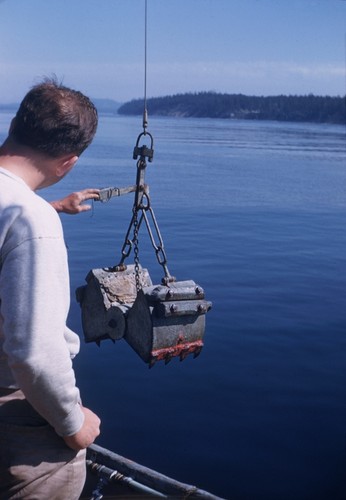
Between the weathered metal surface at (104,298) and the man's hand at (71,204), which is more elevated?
the man's hand at (71,204)

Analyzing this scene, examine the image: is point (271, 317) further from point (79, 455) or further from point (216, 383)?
point (79, 455)

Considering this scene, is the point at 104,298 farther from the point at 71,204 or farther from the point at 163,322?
the point at 71,204

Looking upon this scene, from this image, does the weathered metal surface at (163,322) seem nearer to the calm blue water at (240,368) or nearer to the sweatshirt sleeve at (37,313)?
the sweatshirt sleeve at (37,313)

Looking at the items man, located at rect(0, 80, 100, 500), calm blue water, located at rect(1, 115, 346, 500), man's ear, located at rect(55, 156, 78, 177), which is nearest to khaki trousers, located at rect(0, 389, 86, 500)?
man, located at rect(0, 80, 100, 500)

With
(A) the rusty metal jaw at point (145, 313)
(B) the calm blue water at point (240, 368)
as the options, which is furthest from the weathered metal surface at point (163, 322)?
(B) the calm blue water at point (240, 368)

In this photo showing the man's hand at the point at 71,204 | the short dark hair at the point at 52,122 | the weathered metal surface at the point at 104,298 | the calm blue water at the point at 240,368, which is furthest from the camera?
the calm blue water at the point at 240,368

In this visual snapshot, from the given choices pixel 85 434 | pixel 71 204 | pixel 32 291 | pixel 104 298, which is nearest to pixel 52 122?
pixel 32 291

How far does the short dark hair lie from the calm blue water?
5591 mm

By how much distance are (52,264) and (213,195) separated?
91.9ft

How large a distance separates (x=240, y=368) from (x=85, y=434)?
8.13 metres

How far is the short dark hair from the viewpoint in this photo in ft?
8.18

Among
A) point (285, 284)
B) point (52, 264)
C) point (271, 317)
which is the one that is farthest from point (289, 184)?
point (52, 264)

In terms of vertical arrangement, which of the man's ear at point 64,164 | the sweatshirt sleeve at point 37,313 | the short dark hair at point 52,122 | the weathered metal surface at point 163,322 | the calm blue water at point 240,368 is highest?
the short dark hair at point 52,122

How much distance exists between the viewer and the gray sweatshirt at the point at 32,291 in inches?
90.4
